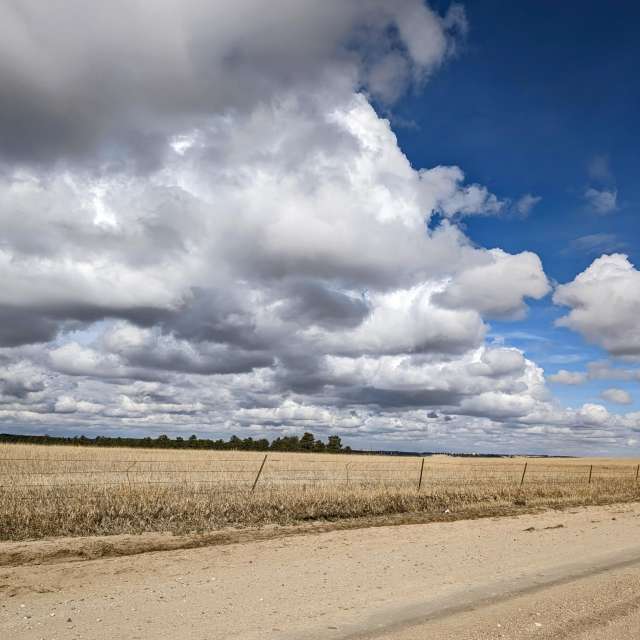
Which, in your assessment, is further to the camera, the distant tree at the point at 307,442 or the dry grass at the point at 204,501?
the distant tree at the point at 307,442

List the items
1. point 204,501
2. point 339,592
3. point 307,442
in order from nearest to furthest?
point 339,592, point 204,501, point 307,442

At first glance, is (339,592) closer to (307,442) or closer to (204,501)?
(204,501)

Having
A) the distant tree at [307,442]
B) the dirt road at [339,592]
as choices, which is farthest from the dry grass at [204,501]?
the distant tree at [307,442]

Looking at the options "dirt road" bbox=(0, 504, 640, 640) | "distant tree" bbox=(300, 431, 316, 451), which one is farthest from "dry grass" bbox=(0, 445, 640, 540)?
"distant tree" bbox=(300, 431, 316, 451)

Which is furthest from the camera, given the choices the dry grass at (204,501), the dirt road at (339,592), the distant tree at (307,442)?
the distant tree at (307,442)

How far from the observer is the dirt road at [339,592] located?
7.01 metres

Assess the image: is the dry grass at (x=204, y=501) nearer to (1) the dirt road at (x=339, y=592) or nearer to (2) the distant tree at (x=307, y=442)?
(1) the dirt road at (x=339, y=592)

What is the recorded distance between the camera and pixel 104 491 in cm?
1883

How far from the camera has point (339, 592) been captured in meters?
8.77

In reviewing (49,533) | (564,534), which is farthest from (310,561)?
(564,534)

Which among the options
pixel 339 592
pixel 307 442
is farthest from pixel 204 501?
pixel 307 442

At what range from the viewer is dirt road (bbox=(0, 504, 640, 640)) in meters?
7.01

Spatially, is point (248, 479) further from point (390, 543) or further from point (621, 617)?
point (621, 617)

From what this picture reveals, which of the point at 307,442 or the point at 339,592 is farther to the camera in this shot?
the point at 307,442
